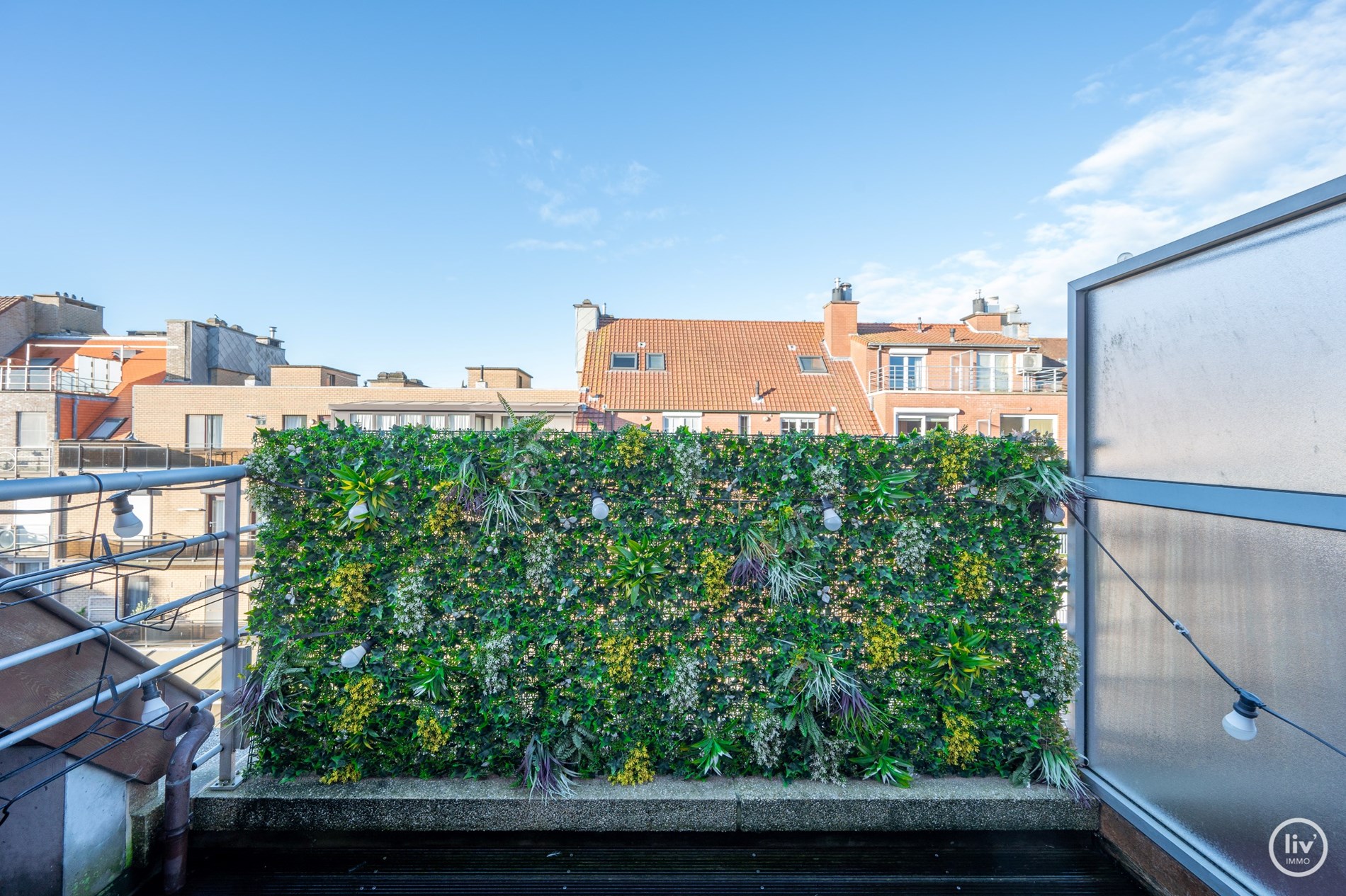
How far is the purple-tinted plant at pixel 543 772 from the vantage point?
238 centimetres

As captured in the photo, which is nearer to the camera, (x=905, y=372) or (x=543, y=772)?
(x=543, y=772)

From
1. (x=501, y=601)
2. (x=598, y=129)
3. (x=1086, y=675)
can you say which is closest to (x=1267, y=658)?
(x=1086, y=675)

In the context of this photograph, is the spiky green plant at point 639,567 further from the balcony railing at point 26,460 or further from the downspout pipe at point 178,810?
the balcony railing at point 26,460

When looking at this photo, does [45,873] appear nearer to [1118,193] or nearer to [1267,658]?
[1267,658]

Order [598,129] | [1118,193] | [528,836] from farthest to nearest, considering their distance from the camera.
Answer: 1. [598,129]
2. [1118,193]
3. [528,836]

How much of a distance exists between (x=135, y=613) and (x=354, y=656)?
765 mm

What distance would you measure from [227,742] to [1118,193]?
29.7 feet

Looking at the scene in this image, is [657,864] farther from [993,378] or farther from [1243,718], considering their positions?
[993,378]

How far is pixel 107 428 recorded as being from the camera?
22.1 metres

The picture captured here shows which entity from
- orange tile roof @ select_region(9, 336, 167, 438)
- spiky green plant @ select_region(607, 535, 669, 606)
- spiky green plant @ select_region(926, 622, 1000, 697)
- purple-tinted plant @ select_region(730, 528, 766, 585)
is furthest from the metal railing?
orange tile roof @ select_region(9, 336, 167, 438)

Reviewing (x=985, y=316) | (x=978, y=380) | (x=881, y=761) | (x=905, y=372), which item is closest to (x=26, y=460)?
(x=881, y=761)

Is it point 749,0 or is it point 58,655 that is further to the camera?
point 749,0

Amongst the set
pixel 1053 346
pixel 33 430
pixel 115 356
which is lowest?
pixel 33 430

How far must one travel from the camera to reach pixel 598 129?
1194 centimetres
